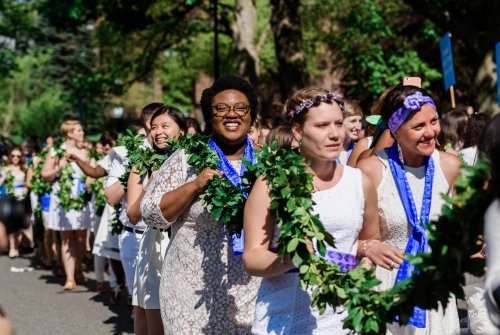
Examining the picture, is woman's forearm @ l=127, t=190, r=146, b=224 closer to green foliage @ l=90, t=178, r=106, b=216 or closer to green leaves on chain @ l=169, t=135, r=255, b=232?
green leaves on chain @ l=169, t=135, r=255, b=232

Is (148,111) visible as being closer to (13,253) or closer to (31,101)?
(13,253)

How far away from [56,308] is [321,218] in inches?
304

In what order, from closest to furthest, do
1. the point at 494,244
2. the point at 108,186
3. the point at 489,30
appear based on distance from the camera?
the point at 494,244 → the point at 108,186 → the point at 489,30

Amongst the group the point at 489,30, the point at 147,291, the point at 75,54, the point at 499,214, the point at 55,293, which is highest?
the point at 75,54

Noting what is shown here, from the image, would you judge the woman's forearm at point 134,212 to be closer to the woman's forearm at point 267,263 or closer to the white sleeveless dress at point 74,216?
the woman's forearm at point 267,263

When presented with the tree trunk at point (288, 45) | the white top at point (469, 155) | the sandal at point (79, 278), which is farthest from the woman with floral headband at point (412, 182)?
the tree trunk at point (288, 45)

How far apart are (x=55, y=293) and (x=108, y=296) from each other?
3.06 ft

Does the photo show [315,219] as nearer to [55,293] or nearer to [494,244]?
[494,244]

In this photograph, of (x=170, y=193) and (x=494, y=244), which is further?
(x=170, y=193)

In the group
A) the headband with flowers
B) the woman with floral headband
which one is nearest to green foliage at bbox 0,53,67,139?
the woman with floral headband

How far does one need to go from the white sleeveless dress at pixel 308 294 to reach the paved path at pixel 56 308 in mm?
5650

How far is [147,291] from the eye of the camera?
21.2 feet

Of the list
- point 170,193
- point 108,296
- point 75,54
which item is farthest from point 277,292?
point 75,54

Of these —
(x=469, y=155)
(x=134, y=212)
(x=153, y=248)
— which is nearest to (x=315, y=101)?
(x=134, y=212)
